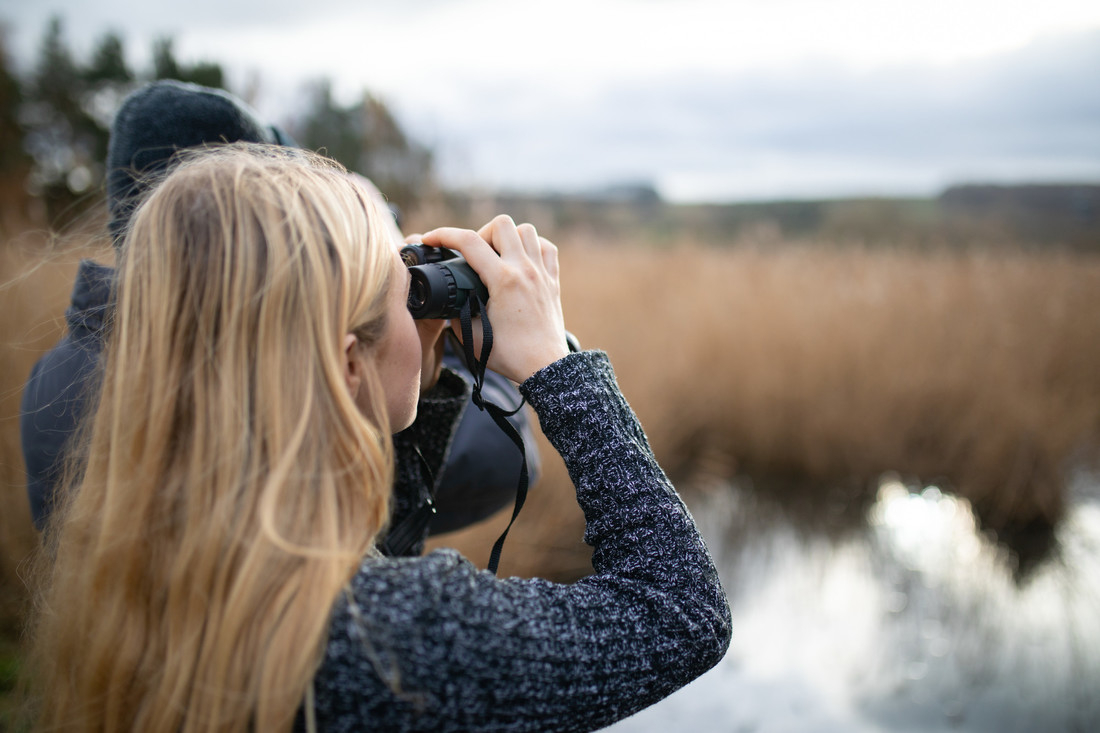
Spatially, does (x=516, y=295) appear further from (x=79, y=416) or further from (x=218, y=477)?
(x=79, y=416)

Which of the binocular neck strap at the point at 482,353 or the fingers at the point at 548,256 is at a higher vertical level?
the fingers at the point at 548,256

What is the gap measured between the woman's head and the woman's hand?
0.19 meters

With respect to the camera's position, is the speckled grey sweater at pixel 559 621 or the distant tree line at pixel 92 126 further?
the distant tree line at pixel 92 126

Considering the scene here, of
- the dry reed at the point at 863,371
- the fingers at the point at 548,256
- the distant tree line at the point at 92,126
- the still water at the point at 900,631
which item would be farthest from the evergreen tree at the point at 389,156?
the fingers at the point at 548,256

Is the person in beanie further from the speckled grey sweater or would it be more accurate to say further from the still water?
the still water

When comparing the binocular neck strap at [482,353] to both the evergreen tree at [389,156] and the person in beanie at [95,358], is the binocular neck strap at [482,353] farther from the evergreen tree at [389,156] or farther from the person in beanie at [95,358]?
the evergreen tree at [389,156]

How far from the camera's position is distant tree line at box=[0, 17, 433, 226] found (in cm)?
490

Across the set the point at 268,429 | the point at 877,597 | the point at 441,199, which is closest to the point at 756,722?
the point at 877,597

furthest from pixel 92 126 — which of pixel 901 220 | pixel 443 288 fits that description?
pixel 443 288

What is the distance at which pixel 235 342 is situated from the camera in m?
0.65

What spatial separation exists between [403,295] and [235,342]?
227mm

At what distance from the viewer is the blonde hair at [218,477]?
592 millimetres

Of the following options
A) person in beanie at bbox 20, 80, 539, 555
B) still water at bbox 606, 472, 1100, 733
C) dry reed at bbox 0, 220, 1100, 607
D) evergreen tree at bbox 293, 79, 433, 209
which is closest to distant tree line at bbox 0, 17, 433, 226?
evergreen tree at bbox 293, 79, 433, 209

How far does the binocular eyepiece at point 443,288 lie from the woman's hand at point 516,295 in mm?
15
